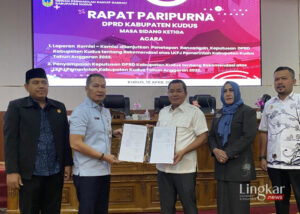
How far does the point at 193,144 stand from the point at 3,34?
16.0ft

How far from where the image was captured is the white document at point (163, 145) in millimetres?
2088

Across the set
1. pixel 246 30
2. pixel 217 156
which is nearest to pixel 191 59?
pixel 246 30

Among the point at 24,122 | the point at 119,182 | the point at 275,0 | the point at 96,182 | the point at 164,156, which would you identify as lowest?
the point at 119,182

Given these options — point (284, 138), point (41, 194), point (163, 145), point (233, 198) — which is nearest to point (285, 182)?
point (284, 138)

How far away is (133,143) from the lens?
6.90 ft

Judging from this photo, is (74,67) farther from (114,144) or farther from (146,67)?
(114,144)

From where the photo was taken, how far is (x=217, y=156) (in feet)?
7.31

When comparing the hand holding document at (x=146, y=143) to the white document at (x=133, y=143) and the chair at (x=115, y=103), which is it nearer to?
the white document at (x=133, y=143)

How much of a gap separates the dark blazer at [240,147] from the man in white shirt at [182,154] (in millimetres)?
221

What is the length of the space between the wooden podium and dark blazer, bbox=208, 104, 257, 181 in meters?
1.25

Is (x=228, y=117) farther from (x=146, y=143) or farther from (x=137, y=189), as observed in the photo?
(x=137, y=189)

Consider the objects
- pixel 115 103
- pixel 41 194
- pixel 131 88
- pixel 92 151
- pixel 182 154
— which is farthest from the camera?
pixel 131 88

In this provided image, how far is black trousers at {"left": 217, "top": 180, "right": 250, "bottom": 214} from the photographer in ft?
7.24

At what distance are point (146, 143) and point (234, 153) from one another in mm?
669
